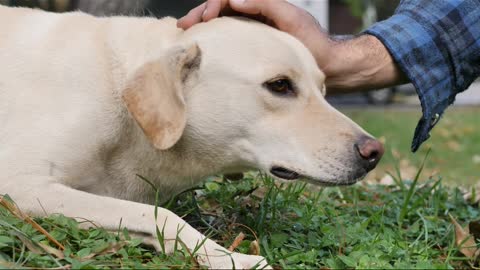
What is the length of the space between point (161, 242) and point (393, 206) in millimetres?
1756

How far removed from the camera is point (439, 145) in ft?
35.6

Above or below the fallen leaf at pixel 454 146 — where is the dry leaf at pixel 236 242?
above

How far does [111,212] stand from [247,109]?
0.68m

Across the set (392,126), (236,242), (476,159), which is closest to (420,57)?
(236,242)

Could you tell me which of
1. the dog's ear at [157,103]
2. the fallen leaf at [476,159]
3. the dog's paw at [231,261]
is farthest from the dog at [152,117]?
the fallen leaf at [476,159]

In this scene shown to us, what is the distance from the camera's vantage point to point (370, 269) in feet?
8.87

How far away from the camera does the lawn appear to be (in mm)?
2613

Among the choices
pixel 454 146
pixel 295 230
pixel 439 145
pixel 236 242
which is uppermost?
pixel 236 242

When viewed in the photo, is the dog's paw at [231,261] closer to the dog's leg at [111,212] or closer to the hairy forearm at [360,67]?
the dog's leg at [111,212]

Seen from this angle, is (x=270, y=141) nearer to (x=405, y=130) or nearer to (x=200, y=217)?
(x=200, y=217)

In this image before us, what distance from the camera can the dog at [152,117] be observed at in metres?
2.91

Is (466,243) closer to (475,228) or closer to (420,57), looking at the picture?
(475,228)

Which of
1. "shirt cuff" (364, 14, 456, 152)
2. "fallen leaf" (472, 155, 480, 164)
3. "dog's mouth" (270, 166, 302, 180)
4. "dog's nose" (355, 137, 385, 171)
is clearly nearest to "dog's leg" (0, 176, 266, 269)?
"dog's mouth" (270, 166, 302, 180)

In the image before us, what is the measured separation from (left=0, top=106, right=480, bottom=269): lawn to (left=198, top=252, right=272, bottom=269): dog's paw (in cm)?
5
